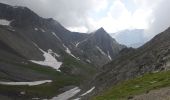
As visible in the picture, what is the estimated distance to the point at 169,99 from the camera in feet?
131

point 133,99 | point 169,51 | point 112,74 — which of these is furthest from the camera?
point 112,74

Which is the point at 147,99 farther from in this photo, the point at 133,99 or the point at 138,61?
the point at 138,61

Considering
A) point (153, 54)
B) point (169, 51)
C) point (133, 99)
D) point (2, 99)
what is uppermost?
point (2, 99)

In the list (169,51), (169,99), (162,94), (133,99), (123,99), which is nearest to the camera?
(169,99)

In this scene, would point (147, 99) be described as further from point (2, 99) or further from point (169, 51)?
point (2, 99)

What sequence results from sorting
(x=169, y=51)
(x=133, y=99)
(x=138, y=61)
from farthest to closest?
1. (x=138, y=61)
2. (x=169, y=51)
3. (x=133, y=99)

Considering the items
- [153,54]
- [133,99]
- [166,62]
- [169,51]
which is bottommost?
[133,99]

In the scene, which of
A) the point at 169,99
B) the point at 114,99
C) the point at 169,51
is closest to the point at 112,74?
the point at 169,51

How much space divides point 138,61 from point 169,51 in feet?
128

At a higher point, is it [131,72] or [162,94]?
[131,72]

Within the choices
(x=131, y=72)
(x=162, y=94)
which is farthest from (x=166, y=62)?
(x=162, y=94)

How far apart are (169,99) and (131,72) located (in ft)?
371

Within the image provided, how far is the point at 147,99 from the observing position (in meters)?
45.0

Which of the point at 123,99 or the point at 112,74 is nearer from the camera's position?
the point at 123,99
